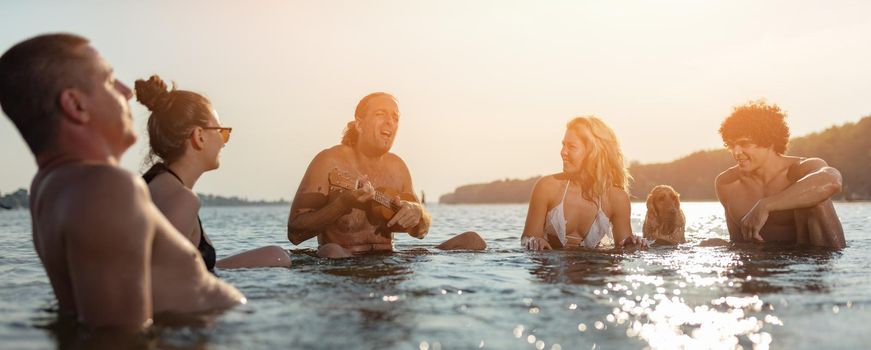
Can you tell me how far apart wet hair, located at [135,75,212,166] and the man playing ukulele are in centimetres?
201

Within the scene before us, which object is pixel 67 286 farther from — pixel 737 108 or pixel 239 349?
pixel 737 108

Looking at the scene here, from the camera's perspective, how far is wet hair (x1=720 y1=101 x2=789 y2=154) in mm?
8773

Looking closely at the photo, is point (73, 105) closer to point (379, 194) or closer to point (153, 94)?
point (153, 94)

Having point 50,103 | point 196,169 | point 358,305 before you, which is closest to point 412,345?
point 358,305

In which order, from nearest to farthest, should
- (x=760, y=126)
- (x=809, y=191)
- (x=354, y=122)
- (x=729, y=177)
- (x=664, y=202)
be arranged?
(x=809, y=191) < (x=354, y=122) < (x=760, y=126) < (x=729, y=177) < (x=664, y=202)

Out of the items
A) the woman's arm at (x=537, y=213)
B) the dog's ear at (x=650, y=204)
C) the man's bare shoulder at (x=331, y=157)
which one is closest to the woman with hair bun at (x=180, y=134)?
the man's bare shoulder at (x=331, y=157)

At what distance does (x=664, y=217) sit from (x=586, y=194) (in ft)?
7.40

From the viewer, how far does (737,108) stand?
912 centimetres

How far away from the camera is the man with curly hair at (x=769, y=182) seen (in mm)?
8500

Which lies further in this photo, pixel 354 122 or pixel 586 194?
pixel 586 194

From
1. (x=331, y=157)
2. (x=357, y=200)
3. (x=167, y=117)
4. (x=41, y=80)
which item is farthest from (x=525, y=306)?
(x=331, y=157)

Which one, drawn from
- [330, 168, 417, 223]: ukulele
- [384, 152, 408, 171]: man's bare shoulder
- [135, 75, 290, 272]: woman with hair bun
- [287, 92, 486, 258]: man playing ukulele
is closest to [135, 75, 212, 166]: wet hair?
[135, 75, 290, 272]: woman with hair bun

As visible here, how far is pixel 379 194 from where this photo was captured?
7668 millimetres

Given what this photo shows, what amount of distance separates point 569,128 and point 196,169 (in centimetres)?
479
